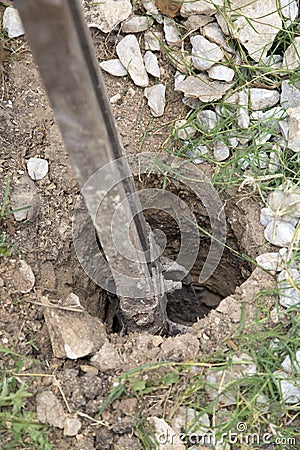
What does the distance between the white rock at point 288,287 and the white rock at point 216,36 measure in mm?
562

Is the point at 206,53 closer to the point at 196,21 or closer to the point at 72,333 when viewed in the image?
the point at 196,21

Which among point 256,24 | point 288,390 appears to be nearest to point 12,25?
point 256,24

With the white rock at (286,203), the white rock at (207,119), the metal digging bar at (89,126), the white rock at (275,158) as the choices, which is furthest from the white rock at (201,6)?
the metal digging bar at (89,126)

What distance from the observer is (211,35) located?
1.50 meters

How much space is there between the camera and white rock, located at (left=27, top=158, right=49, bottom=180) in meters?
1.44

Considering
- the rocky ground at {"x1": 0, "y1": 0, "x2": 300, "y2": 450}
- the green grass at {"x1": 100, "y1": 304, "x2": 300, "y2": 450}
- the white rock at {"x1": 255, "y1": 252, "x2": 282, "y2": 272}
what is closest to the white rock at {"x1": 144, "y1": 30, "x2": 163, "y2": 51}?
the rocky ground at {"x1": 0, "y1": 0, "x2": 300, "y2": 450}

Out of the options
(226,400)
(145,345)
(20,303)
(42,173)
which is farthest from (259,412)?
(42,173)

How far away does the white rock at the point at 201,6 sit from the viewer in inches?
58.2

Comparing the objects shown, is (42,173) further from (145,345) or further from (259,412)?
(259,412)

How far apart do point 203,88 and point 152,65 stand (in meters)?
0.14

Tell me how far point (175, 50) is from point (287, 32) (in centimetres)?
27

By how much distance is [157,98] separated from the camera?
152cm

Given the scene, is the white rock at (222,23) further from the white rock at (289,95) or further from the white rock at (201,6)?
the white rock at (289,95)

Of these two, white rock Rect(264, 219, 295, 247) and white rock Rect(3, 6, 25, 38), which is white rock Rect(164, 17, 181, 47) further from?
white rock Rect(264, 219, 295, 247)
